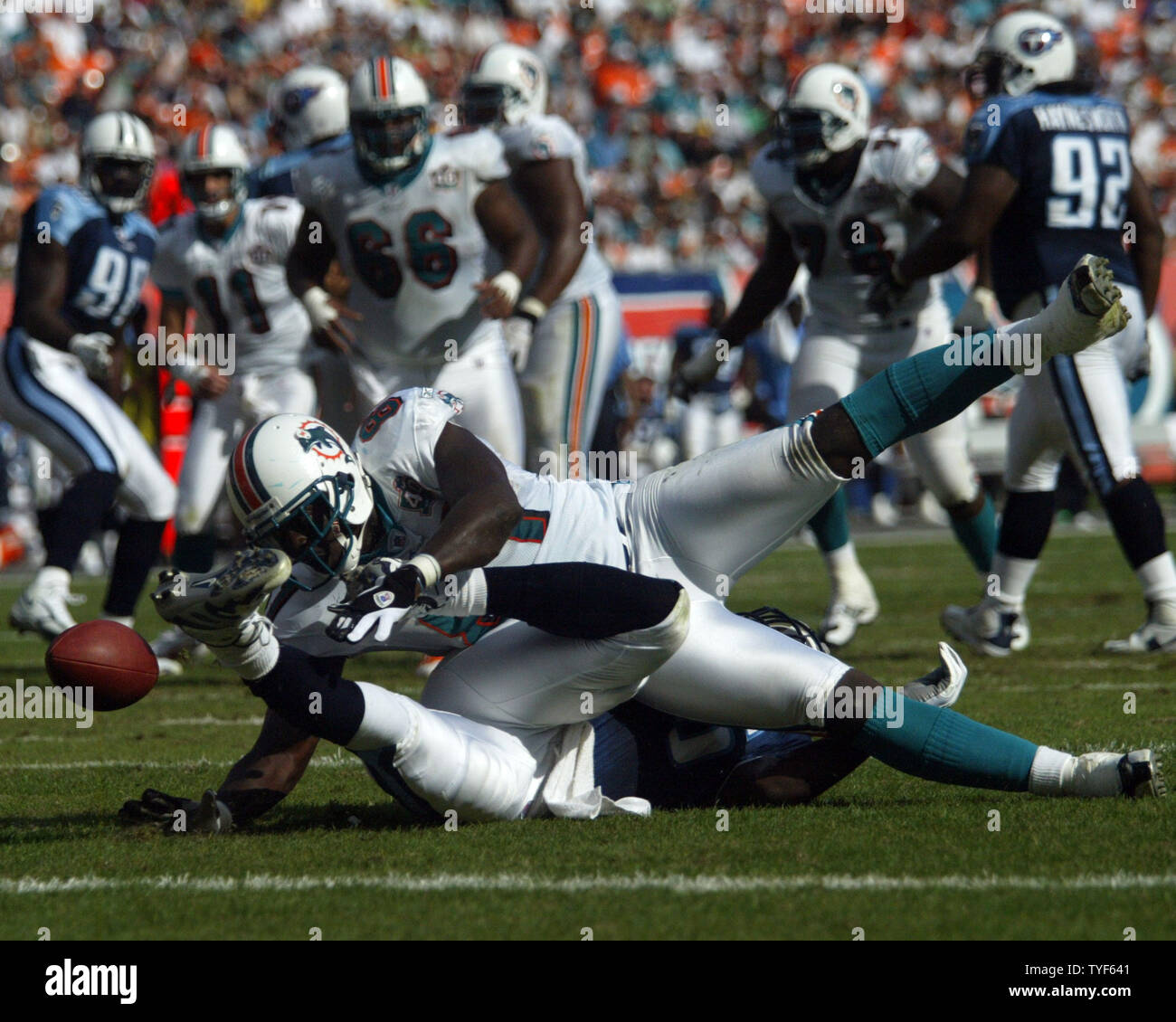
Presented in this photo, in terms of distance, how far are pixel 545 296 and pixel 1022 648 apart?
208 cm

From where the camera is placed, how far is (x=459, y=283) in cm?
588

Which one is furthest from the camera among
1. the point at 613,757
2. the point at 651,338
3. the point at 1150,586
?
the point at 651,338

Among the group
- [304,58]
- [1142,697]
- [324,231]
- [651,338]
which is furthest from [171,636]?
[304,58]

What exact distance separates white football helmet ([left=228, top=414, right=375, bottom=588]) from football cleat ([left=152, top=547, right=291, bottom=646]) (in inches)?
10.3

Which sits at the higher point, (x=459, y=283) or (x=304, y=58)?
(x=304, y=58)

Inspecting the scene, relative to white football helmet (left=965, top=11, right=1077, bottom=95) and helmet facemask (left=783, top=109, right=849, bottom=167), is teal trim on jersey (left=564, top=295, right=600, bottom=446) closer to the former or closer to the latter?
helmet facemask (left=783, top=109, right=849, bottom=167)

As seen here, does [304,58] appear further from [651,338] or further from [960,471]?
[960,471]

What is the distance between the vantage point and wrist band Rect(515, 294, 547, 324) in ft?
19.3

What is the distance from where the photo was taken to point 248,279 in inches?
266

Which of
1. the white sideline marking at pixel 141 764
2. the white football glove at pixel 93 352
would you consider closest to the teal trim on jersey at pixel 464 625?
the white sideline marking at pixel 141 764

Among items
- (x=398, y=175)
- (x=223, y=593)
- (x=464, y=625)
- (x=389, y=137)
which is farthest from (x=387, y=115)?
(x=223, y=593)

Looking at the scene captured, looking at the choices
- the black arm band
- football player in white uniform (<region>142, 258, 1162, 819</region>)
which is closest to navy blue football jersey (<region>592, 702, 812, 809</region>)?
football player in white uniform (<region>142, 258, 1162, 819</region>)

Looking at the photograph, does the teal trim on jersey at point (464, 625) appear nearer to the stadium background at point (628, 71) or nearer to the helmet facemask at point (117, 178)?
the helmet facemask at point (117, 178)

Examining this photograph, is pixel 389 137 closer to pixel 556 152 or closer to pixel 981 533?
pixel 556 152
